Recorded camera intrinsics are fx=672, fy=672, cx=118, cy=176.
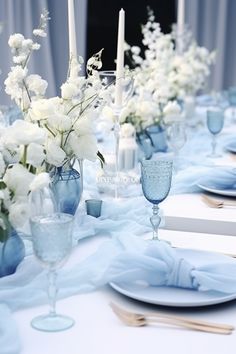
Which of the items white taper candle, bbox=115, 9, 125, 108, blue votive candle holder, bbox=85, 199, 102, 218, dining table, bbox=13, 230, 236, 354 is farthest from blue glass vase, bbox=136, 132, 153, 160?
dining table, bbox=13, 230, 236, 354

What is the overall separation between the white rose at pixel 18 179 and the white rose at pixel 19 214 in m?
0.03

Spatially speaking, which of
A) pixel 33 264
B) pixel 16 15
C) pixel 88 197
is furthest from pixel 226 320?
pixel 16 15

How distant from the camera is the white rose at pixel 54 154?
1.35 meters

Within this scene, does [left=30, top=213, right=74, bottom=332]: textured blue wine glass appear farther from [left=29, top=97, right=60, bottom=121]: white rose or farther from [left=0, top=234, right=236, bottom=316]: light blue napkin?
[left=29, top=97, right=60, bottom=121]: white rose

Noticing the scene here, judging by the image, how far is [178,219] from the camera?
67.3 inches

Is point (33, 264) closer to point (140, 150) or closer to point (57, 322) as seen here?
point (57, 322)

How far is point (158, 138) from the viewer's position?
253 centimetres

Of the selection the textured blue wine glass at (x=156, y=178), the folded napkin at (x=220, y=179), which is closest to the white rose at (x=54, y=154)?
the textured blue wine glass at (x=156, y=178)

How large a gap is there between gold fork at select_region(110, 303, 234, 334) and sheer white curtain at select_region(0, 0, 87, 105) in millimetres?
2830

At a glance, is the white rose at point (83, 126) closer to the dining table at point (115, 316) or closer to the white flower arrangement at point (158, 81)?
the dining table at point (115, 316)

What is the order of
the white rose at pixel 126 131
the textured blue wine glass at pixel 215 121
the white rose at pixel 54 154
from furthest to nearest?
the textured blue wine glass at pixel 215 121
the white rose at pixel 126 131
the white rose at pixel 54 154

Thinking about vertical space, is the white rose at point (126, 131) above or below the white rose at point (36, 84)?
below

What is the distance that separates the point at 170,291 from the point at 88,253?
0.30 m

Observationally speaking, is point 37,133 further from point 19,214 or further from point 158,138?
point 158,138
